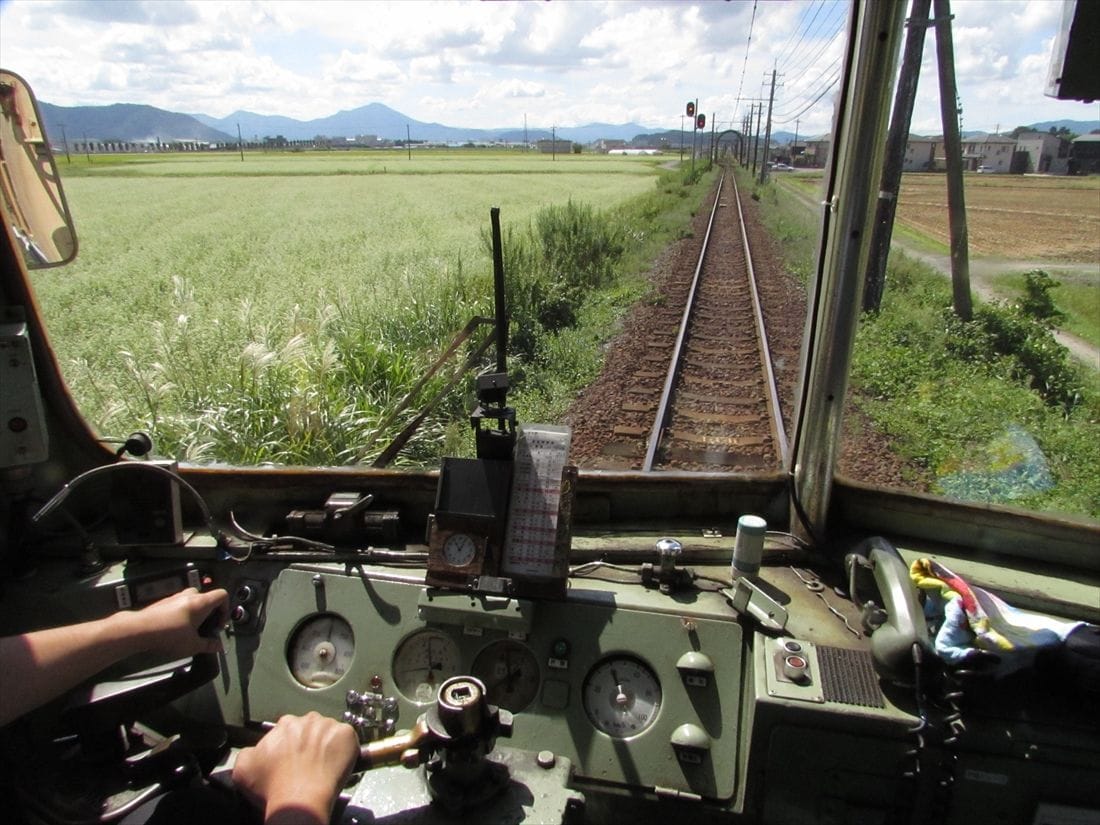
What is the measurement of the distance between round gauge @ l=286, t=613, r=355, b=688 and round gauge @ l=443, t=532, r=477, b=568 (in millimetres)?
391

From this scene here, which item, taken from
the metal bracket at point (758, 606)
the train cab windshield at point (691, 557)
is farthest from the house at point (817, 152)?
the metal bracket at point (758, 606)

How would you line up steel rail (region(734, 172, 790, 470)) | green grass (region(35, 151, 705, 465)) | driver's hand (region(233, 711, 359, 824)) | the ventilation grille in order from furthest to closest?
green grass (region(35, 151, 705, 465)) < steel rail (region(734, 172, 790, 470)) < the ventilation grille < driver's hand (region(233, 711, 359, 824))

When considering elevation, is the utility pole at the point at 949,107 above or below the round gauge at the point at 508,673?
above

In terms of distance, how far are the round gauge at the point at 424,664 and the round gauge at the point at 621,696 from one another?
15.2 inches

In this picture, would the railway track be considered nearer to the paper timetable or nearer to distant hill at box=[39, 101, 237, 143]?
the paper timetable

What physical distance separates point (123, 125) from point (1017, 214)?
398cm

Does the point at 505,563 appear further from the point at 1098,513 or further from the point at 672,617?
the point at 1098,513

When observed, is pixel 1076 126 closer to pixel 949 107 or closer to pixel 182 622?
pixel 949 107

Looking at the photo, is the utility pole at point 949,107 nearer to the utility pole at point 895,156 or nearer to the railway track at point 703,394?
the utility pole at point 895,156

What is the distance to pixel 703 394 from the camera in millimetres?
4977

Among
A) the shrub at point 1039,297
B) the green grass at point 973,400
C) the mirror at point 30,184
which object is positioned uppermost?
the mirror at point 30,184

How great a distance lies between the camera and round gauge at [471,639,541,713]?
6.86 feet

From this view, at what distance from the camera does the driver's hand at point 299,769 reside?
1.40 metres

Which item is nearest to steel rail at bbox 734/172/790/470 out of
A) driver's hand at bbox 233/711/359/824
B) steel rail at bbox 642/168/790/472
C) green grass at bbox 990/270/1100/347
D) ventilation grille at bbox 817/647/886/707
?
steel rail at bbox 642/168/790/472
